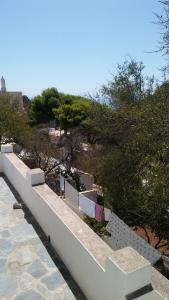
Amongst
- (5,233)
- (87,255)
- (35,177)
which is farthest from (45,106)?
(87,255)

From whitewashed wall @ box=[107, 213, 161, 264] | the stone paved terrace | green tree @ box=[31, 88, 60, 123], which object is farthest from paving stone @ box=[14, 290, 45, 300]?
green tree @ box=[31, 88, 60, 123]

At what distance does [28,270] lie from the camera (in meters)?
5.44

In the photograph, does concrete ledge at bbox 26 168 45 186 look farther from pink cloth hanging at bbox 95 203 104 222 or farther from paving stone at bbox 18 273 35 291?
paving stone at bbox 18 273 35 291

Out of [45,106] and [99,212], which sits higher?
[45,106]

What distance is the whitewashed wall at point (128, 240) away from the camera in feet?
19.0

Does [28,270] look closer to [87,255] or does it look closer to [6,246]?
[6,246]

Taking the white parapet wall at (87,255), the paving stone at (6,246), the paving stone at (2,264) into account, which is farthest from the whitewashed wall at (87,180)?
the paving stone at (2,264)

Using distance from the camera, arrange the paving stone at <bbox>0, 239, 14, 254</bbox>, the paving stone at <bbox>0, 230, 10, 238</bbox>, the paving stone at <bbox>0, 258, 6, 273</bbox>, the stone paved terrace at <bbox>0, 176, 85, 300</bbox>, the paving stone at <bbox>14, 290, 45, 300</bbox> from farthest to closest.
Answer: the paving stone at <bbox>0, 230, 10, 238</bbox>, the paving stone at <bbox>0, 239, 14, 254</bbox>, the paving stone at <bbox>0, 258, 6, 273</bbox>, the stone paved terrace at <bbox>0, 176, 85, 300</bbox>, the paving stone at <bbox>14, 290, 45, 300</bbox>

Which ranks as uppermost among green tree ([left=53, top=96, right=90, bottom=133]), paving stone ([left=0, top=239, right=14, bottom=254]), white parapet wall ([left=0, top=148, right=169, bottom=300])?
green tree ([left=53, top=96, right=90, bottom=133])

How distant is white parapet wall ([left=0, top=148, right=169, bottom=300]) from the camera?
3.60 meters

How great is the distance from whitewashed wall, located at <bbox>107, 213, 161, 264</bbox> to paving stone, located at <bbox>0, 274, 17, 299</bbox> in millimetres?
2417

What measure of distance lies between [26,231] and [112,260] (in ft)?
11.5

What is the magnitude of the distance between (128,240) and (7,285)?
8.60 feet

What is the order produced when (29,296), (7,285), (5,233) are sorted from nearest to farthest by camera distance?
(29,296) → (7,285) → (5,233)
